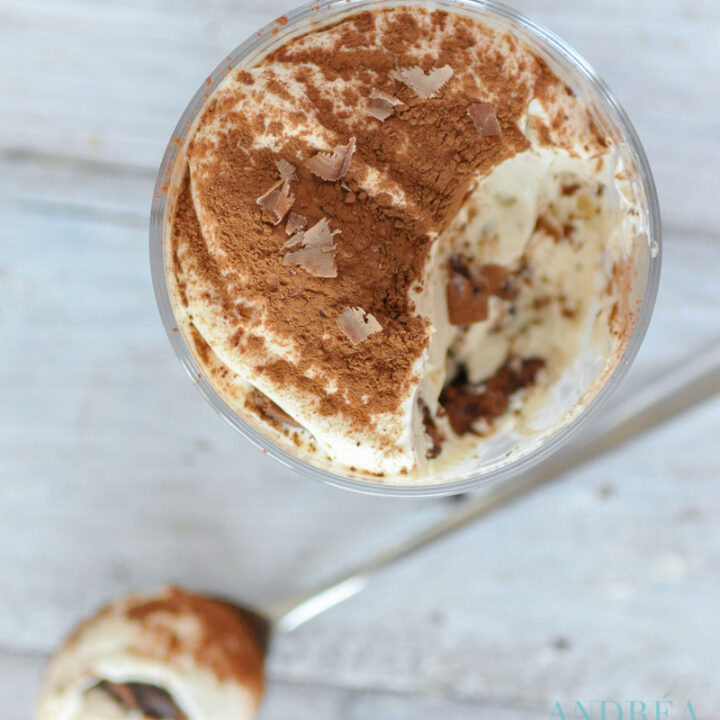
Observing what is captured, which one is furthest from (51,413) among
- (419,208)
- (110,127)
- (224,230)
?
(419,208)

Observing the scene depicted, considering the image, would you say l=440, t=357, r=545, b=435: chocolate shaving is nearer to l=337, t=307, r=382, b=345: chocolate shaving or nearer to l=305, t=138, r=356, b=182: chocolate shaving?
l=337, t=307, r=382, b=345: chocolate shaving

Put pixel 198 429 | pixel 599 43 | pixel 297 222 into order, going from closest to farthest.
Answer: pixel 297 222 < pixel 599 43 < pixel 198 429

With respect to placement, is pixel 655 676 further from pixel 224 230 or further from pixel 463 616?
pixel 224 230

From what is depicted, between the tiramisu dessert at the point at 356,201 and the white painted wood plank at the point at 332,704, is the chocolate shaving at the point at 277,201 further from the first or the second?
the white painted wood plank at the point at 332,704

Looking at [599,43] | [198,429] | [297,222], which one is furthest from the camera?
[198,429]

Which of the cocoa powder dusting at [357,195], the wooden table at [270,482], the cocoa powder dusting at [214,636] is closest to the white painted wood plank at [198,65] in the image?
the wooden table at [270,482]

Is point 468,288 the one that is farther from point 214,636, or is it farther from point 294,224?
point 214,636

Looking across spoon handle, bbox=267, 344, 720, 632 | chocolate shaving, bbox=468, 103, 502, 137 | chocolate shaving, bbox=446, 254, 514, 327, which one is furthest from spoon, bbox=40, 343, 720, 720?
chocolate shaving, bbox=468, 103, 502, 137

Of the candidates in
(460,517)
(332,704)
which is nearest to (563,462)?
(460,517)
